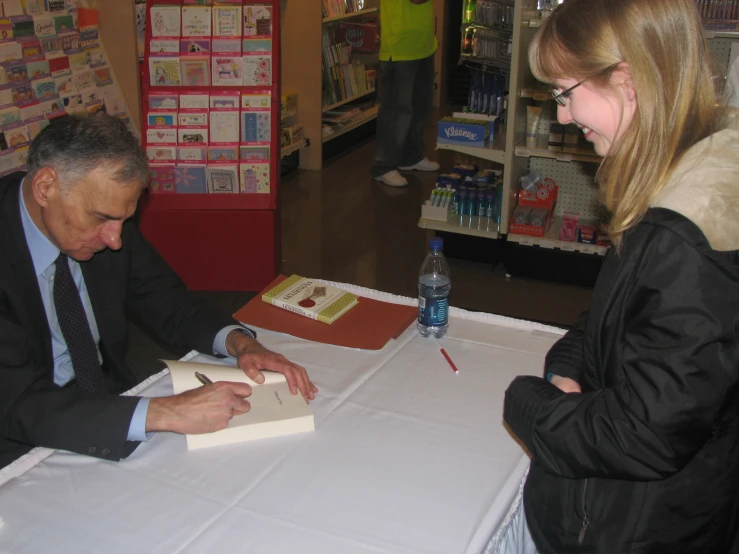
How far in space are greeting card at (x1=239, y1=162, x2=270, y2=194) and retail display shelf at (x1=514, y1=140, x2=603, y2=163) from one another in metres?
1.40

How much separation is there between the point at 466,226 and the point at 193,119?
5.50ft

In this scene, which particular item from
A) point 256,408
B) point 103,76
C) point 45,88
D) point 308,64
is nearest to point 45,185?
point 256,408

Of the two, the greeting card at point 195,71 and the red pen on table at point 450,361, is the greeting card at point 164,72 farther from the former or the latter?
the red pen on table at point 450,361

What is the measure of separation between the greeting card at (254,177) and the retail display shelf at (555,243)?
1.46 m

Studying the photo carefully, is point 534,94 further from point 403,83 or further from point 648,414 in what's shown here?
point 648,414

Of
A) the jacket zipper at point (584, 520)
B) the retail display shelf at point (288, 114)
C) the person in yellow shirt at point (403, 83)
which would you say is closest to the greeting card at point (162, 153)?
the retail display shelf at point (288, 114)

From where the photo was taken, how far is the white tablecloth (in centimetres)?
127

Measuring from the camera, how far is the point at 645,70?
3.47 ft

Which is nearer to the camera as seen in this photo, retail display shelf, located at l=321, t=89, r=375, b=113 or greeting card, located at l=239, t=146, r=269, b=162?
greeting card, located at l=239, t=146, r=269, b=162

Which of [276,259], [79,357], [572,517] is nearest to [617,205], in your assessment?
[572,517]

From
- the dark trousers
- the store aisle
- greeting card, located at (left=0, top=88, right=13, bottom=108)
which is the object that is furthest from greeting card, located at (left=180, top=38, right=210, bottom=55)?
the dark trousers

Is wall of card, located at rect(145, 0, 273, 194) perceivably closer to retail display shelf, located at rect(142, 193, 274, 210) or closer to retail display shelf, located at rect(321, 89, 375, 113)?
retail display shelf, located at rect(142, 193, 274, 210)

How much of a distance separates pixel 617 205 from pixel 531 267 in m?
3.24

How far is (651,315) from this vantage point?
1031 mm
